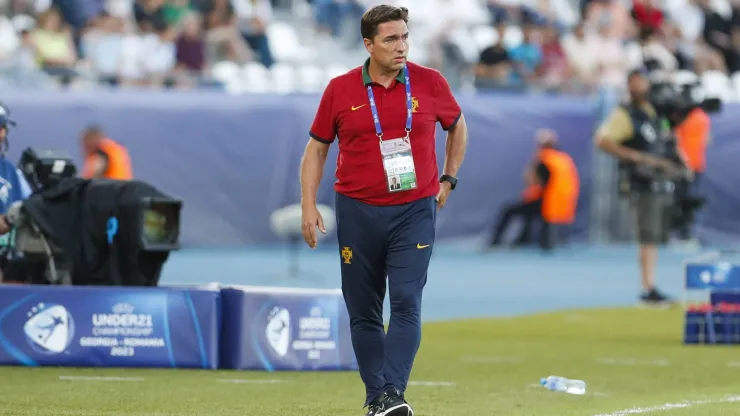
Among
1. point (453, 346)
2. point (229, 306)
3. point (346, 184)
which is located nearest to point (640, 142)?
point (453, 346)

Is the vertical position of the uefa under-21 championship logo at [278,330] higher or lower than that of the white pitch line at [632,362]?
higher

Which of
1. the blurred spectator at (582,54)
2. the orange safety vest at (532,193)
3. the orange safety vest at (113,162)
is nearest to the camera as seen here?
the orange safety vest at (113,162)

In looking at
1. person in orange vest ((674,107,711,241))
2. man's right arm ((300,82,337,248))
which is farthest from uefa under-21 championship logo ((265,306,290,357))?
person in orange vest ((674,107,711,241))

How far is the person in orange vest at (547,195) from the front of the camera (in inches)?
946

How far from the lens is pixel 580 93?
970 inches

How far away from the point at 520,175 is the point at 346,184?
17486 mm

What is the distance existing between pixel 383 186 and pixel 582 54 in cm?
2046

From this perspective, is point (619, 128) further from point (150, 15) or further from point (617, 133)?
point (150, 15)

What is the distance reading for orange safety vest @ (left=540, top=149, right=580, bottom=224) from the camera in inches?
943

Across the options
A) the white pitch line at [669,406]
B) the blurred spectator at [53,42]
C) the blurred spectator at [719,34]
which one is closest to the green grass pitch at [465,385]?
the white pitch line at [669,406]

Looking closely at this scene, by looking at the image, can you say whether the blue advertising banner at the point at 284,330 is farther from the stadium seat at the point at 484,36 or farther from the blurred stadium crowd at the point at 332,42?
the stadium seat at the point at 484,36

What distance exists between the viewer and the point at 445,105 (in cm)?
749

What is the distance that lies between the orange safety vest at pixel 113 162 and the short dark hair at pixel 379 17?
1346 cm

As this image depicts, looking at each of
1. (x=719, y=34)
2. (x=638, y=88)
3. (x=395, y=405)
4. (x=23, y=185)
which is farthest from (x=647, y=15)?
(x=395, y=405)
